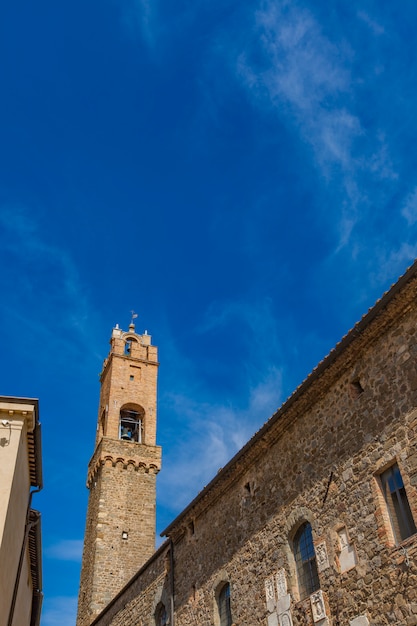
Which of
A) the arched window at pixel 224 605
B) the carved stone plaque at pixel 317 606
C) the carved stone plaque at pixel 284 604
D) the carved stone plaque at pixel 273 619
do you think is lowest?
the carved stone plaque at pixel 317 606

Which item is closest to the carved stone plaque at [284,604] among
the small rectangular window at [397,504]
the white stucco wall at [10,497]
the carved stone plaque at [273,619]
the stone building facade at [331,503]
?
the stone building facade at [331,503]

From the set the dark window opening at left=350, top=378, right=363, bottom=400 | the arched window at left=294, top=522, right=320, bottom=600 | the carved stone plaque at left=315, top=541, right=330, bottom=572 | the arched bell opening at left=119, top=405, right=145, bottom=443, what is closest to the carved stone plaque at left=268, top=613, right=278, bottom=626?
the arched window at left=294, top=522, right=320, bottom=600

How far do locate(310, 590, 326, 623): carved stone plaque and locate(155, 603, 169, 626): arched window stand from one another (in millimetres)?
7637

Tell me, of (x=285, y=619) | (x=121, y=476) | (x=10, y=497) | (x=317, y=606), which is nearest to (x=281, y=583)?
(x=285, y=619)

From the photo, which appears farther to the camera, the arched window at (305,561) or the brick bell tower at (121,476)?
the brick bell tower at (121,476)

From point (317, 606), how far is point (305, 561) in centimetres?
91

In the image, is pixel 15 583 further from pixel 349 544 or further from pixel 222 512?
pixel 349 544

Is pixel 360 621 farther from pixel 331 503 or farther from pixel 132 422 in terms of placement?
pixel 132 422

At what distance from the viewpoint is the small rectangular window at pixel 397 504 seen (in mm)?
9430

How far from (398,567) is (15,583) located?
8755 millimetres

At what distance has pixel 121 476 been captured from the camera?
2997 centimetres

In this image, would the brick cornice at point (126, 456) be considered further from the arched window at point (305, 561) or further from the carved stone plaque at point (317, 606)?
the carved stone plaque at point (317, 606)

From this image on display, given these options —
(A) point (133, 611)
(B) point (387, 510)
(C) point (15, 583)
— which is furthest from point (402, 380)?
(A) point (133, 611)

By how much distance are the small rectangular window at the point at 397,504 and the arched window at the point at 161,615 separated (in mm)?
10003
